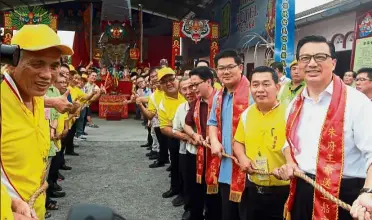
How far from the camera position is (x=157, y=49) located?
22.0 metres

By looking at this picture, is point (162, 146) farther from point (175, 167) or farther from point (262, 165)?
point (262, 165)

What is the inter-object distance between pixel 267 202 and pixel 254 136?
0.45 m

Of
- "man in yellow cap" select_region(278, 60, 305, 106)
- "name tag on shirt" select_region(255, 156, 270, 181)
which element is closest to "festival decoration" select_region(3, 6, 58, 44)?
"man in yellow cap" select_region(278, 60, 305, 106)

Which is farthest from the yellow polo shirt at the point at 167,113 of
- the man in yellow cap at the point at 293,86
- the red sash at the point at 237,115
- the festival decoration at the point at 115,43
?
the festival decoration at the point at 115,43

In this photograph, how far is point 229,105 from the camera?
333cm

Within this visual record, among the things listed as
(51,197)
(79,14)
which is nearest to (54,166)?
(51,197)

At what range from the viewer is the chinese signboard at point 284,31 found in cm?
686

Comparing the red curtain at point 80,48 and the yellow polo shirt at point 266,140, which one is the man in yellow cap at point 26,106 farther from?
the red curtain at point 80,48

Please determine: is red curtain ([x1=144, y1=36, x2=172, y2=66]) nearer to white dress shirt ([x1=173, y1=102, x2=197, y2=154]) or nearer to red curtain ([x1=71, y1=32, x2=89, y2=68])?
red curtain ([x1=71, y1=32, x2=89, y2=68])

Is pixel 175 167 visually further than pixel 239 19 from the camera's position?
No

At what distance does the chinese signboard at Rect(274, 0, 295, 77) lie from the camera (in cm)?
686

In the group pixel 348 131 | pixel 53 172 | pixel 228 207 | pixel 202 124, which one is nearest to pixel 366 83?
pixel 202 124

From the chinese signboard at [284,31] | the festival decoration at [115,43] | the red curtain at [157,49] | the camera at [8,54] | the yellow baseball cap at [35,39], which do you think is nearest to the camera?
the camera at [8,54]

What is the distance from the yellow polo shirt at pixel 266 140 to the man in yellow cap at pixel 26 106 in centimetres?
141
